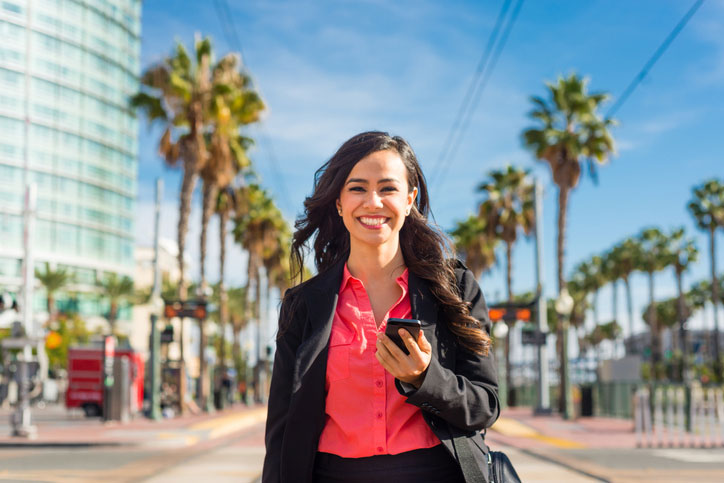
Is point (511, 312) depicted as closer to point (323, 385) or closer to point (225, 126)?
point (225, 126)

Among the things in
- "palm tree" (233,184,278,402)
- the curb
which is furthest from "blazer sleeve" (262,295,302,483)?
"palm tree" (233,184,278,402)

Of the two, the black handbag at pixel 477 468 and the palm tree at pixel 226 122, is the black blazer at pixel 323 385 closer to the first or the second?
the black handbag at pixel 477 468

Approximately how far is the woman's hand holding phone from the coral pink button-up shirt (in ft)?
0.51

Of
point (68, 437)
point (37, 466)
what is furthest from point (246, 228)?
point (37, 466)

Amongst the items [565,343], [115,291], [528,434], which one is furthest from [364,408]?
[115,291]

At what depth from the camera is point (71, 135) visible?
84562mm

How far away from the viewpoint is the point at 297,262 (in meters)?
2.88

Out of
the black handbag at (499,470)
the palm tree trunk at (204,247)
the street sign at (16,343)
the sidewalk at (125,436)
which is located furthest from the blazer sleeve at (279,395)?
the palm tree trunk at (204,247)

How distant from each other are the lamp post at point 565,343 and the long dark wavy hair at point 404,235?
26252mm

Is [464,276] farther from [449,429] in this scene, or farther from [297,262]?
[297,262]

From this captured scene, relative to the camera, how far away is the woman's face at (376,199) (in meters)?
2.43

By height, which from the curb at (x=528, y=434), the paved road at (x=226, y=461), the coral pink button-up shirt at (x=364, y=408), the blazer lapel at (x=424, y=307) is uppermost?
the blazer lapel at (x=424, y=307)

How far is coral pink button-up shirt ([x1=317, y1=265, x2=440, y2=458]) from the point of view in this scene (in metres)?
2.21

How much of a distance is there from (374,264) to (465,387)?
478 mm
